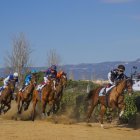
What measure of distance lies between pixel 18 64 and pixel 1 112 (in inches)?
698

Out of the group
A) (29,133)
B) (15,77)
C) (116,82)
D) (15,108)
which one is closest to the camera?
(29,133)

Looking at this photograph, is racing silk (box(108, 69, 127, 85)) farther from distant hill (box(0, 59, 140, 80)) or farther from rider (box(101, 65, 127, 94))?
distant hill (box(0, 59, 140, 80))

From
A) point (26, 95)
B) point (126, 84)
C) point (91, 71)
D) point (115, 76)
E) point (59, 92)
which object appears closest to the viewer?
point (126, 84)

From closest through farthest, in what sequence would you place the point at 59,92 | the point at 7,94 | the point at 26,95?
the point at 59,92 → the point at 26,95 → the point at 7,94

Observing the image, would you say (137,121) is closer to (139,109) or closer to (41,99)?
(139,109)

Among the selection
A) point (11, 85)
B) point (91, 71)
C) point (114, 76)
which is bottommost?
point (11, 85)

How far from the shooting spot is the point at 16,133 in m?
15.8

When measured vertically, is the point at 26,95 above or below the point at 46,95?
below

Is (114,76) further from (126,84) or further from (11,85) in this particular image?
(11,85)

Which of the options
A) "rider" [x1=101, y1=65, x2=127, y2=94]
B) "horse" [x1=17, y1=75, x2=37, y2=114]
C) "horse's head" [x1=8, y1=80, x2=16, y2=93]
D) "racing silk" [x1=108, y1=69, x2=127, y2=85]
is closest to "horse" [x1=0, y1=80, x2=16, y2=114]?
"horse's head" [x1=8, y1=80, x2=16, y2=93]

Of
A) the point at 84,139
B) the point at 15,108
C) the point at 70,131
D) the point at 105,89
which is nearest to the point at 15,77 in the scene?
the point at 15,108

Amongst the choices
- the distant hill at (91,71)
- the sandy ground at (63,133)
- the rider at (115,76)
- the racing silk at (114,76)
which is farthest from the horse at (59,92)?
the sandy ground at (63,133)

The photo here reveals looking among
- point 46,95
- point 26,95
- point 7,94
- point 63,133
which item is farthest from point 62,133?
point 7,94

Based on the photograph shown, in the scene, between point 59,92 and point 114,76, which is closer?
point 114,76
